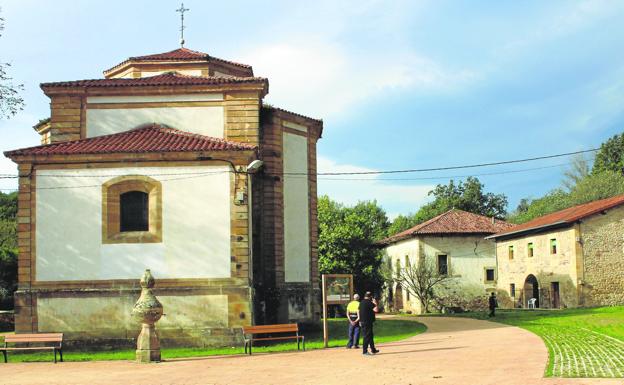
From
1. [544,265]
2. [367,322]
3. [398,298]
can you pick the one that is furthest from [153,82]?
[398,298]

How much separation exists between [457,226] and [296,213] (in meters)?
25.9

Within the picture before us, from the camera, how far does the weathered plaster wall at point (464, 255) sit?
48812 millimetres

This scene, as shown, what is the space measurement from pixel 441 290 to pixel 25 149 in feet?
112

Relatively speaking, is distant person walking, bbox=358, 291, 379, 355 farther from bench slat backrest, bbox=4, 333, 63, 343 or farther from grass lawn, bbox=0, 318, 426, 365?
bench slat backrest, bbox=4, 333, 63, 343

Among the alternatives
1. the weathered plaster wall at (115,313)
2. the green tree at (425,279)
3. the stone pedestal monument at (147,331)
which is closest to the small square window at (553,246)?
the green tree at (425,279)

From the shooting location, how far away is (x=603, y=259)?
120 feet

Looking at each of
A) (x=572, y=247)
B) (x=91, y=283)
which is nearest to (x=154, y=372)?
(x=91, y=283)

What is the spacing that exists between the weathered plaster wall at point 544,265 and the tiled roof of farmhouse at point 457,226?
5.86ft

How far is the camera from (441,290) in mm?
48781

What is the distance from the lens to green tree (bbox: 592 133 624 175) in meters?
67.7

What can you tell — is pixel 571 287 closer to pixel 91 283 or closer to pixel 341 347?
pixel 341 347

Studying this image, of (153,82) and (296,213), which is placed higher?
(153,82)

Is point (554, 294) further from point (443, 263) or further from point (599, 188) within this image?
point (599, 188)

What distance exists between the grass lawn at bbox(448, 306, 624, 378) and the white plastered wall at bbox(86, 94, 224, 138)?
1288cm
